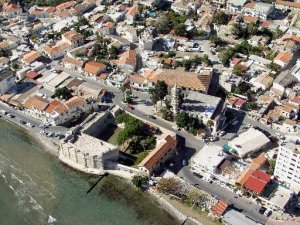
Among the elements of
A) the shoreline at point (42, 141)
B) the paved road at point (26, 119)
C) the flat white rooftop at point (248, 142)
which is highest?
the flat white rooftop at point (248, 142)

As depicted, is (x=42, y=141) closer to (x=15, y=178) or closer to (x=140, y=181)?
(x=15, y=178)

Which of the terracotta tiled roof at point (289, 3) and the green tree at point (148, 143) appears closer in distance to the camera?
the green tree at point (148, 143)

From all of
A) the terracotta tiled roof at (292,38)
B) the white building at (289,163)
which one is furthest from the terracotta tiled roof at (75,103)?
the terracotta tiled roof at (292,38)

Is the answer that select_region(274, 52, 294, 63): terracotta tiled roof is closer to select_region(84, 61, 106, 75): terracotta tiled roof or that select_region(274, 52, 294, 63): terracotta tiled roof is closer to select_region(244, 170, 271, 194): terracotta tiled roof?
Answer: select_region(244, 170, 271, 194): terracotta tiled roof

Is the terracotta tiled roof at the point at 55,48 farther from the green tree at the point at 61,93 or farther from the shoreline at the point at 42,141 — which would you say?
the shoreline at the point at 42,141

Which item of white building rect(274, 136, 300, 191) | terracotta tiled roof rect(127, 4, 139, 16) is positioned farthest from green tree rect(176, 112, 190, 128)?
terracotta tiled roof rect(127, 4, 139, 16)

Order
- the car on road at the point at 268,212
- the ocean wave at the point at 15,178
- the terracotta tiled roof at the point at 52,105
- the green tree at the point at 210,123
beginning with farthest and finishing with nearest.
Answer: the terracotta tiled roof at the point at 52,105 < the green tree at the point at 210,123 < the ocean wave at the point at 15,178 < the car on road at the point at 268,212

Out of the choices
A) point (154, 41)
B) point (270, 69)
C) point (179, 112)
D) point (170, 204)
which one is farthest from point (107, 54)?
point (170, 204)
